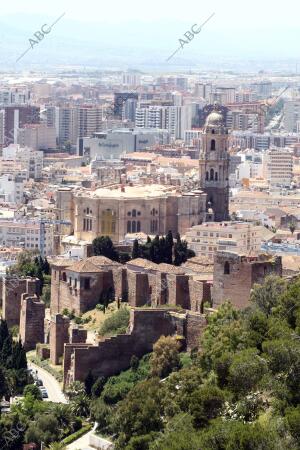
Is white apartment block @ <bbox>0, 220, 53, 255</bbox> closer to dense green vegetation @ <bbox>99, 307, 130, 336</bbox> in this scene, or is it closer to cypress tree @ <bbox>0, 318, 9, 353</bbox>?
cypress tree @ <bbox>0, 318, 9, 353</bbox>

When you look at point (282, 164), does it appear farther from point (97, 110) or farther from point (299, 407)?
point (299, 407)

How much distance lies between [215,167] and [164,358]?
765 inches

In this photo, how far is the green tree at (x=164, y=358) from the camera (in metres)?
27.0

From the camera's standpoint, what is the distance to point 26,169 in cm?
7600

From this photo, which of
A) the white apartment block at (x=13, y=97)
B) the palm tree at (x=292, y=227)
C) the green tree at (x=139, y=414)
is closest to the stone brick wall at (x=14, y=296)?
the green tree at (x=139, y=414)

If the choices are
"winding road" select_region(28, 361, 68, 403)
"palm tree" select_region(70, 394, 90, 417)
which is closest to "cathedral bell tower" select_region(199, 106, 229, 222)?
"winding road" select_region(28, 361, 68, 403)

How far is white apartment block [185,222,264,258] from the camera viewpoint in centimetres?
3976

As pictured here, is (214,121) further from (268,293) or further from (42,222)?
(268,293)

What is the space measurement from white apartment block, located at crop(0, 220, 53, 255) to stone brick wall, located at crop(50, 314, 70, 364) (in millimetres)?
19118

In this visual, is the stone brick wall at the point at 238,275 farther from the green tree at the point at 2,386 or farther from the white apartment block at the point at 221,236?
the white apartment block at the point at 221,236

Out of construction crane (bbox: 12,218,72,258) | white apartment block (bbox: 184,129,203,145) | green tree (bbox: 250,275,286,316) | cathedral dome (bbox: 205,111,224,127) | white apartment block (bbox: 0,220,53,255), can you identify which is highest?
cathedral dome (bbox: 205,111,224,127)

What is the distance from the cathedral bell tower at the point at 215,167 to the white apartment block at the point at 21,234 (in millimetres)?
5608

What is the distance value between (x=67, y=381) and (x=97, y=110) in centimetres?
7939

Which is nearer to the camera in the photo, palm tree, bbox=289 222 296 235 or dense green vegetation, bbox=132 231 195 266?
dense green vegetation, bbox=132 231 195 266
